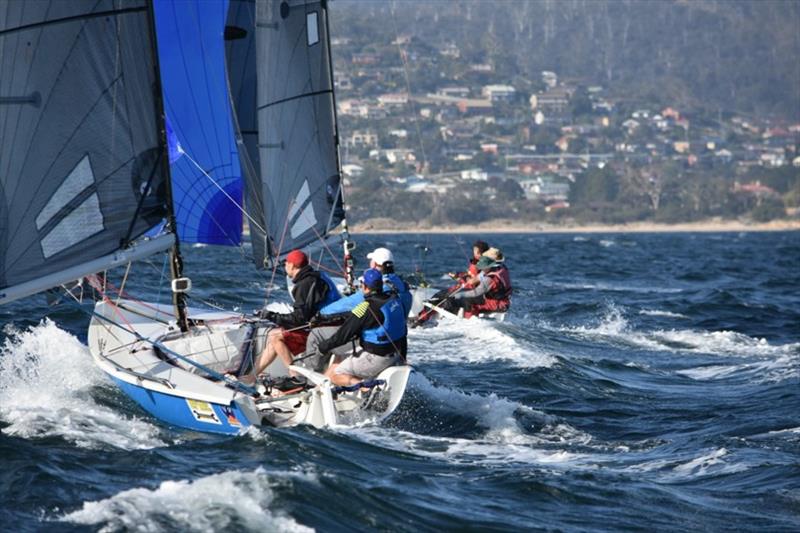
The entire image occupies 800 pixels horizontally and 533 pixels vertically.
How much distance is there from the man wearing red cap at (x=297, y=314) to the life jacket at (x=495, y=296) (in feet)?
22.7

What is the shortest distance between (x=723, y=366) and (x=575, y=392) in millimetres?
2672

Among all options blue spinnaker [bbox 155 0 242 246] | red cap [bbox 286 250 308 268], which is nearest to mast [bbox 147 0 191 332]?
red cap [bbox 286 250 308 268]

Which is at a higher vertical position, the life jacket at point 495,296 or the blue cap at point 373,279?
the blue cap at point 373,279

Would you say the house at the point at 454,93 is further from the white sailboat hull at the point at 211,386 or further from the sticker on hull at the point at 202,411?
the sticker on hull at the point at 202,411

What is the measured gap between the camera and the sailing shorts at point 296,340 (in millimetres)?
9406

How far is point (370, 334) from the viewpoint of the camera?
29.0 ft

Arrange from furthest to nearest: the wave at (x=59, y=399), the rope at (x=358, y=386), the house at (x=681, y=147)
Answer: the house at (x=681, y=147)
the rope at (x=358, y=386)
the wave at (x=59, y=399)

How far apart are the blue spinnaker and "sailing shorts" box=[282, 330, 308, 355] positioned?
2.93m

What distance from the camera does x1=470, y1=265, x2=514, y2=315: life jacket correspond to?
16.3m

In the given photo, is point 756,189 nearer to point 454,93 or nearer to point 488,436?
point 454,93

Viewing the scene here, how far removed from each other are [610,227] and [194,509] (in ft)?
344

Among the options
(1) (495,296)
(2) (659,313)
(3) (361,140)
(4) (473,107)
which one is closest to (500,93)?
(4) (473,107)

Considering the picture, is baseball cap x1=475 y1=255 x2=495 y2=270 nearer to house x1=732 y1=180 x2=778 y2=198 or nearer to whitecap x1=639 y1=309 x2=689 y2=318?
whitecap x1=639 y1=309 x2=689 y2=318

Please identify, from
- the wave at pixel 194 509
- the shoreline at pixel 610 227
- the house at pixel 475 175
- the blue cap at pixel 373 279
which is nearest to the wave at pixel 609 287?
the blue cap at pixel 373 279
